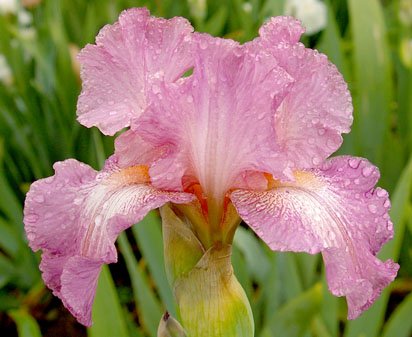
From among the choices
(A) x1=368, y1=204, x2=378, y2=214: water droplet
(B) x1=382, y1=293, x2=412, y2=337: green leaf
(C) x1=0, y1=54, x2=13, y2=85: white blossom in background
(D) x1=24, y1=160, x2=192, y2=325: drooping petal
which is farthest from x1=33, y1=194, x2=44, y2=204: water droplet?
(C) x1=0, y1=54, x2=13, y2=85: white blossom in background

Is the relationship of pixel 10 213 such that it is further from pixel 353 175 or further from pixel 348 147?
pixel 353 175

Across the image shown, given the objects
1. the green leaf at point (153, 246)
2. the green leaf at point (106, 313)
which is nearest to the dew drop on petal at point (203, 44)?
the green leaf at point (106, 313)

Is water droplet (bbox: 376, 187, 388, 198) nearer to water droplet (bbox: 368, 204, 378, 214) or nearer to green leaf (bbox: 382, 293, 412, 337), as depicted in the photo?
water droplet (bbox: 368, 204, 378, 214)

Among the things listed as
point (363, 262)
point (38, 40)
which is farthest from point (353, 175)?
point (38, 40)

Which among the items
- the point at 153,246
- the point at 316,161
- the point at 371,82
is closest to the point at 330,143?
the point at 316,161

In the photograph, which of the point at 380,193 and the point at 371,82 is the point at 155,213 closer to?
the point at 371,82
